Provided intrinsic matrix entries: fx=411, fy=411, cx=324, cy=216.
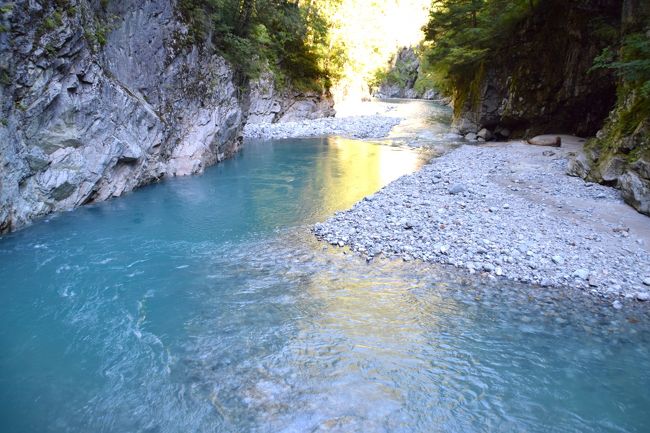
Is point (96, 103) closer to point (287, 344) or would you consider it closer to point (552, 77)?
point (287, 344)

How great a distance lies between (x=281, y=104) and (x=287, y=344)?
2691 centimetres

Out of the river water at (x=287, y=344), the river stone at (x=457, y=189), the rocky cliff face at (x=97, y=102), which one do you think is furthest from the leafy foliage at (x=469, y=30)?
the river water at (x=287, y=344)

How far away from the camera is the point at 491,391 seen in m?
4.99

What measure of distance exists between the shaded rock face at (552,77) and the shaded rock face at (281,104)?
14.1 meters

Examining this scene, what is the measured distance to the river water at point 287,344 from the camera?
4641 mm

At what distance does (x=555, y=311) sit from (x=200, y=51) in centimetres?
1551

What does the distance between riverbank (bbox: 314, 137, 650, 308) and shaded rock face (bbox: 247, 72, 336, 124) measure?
17443 millimetres

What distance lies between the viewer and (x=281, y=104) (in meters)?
30.6

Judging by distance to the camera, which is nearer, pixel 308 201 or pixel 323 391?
pixel 323 391

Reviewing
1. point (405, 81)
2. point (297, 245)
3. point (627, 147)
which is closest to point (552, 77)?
point (627, 147)

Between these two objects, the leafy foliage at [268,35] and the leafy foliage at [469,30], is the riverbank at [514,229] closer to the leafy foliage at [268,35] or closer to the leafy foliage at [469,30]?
the leafy foliage at [469,30]

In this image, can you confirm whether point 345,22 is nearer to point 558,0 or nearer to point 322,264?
point 558,0

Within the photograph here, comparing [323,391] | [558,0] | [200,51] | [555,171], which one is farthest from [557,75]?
[323,391]

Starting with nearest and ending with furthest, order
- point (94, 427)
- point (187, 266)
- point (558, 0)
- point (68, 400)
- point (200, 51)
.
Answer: point (94, 427) → point (68, 400) → point (187, 266) → point (200, 51) → point (558, 0)
